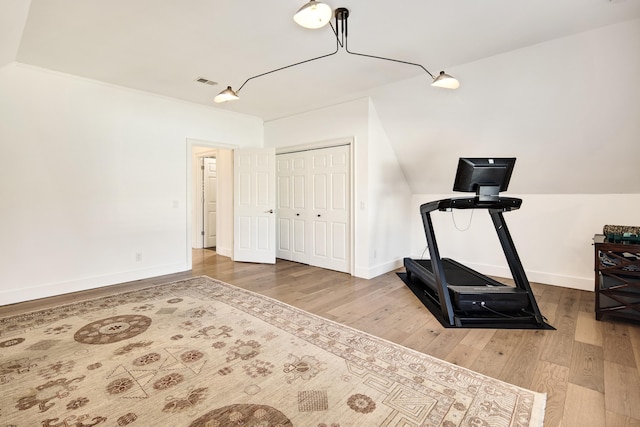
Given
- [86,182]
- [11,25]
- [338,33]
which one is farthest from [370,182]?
[11,25]

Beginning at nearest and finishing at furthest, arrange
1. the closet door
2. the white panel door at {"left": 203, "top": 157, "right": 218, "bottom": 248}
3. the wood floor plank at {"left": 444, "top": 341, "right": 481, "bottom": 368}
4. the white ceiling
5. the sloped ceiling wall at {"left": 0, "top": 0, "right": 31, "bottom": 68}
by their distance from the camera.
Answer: the sloped ceiling wall at {"left": 0, "top": 0, "right": 31, "bottom": 68}, the wood floor plank at {"left": 444, "top": 341, "right": 481, "bottom": 368}, the white ceiling, the closet door, the white panel door at {"left": 203, "top": 157, "right": 218, "bottom": 248}

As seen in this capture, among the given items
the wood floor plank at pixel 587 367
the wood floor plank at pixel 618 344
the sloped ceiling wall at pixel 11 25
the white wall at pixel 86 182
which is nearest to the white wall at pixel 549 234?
the wood floor plank at pixel 618 344

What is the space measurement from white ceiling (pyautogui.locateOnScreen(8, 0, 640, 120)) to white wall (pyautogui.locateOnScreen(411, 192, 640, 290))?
86.8 inches

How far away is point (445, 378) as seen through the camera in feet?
6.56

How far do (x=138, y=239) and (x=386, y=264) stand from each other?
363 centimetres

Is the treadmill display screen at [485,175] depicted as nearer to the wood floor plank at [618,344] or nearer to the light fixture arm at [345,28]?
the light fixture arm at [345,28]

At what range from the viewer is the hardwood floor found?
1.82 m

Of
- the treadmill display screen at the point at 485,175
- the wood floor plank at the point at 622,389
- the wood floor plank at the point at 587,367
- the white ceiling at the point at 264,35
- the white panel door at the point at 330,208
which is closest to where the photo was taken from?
the wood floor plank at the point at 622,389

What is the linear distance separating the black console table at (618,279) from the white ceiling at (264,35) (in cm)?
195

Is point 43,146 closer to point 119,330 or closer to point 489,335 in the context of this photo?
point 119,330

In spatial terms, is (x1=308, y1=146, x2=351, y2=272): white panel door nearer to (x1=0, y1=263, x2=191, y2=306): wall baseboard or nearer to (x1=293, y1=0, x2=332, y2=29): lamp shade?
(x1=0, y1=263, x2=191, y2=306): wall baseboard

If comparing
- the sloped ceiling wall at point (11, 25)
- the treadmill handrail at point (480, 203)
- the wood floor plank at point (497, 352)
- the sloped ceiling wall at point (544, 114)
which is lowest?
the wood floor plank at point (497, 352)

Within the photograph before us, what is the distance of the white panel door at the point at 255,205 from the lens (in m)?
5.38

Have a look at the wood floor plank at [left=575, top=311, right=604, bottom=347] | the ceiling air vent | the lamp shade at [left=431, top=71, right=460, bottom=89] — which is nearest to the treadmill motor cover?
the wood floor plank at [left=575, top=311, right=604, bottom=347]
